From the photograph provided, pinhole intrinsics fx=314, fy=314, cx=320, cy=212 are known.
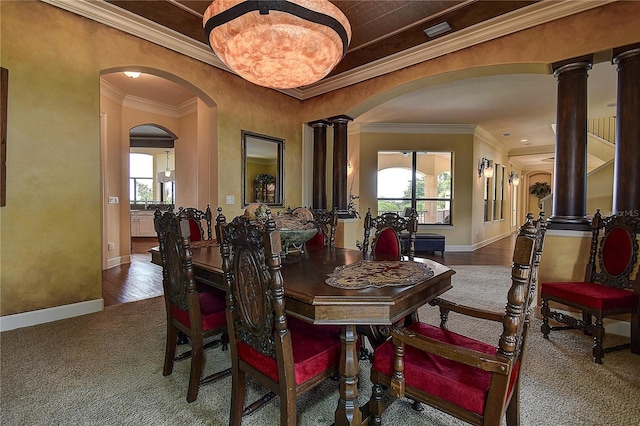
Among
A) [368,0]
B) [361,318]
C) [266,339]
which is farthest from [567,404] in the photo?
[368,0]

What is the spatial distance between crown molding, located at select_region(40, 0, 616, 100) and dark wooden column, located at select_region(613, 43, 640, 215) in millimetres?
564

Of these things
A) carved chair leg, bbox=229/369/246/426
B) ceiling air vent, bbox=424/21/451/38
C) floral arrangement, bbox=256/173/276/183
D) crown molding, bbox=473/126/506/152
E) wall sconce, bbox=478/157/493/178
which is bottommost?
carved chair leg, bbox=229/369/246/426

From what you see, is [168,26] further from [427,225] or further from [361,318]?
[427,225]

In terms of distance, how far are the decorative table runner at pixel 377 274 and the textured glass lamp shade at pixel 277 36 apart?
1.47 meters

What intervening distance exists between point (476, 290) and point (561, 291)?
1597mm

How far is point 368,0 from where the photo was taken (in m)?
2.99

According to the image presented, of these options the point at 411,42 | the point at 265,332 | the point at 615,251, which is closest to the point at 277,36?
the point at 265,332

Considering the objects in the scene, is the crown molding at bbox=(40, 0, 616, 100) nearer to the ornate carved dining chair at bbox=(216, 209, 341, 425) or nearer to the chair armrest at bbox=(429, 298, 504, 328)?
the chair armrest at bbox=(429, 298, 504, 328)

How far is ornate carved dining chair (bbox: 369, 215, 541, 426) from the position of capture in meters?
1.08

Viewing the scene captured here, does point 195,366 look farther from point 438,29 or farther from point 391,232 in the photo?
point 438,29

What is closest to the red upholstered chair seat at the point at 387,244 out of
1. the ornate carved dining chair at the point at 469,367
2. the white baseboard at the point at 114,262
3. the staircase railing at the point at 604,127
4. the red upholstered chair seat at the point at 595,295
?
the ornate carved dining chair at the point at 469,367

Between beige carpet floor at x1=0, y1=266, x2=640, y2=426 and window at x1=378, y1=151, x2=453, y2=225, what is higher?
window at x1=378, y1=151, x2=453, y2=225

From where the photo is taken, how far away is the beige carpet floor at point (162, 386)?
165cm

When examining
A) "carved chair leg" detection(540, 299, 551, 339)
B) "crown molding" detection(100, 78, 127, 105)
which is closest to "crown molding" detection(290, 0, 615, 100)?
"carved chair leg" detection(540, 299, 551, 339)
